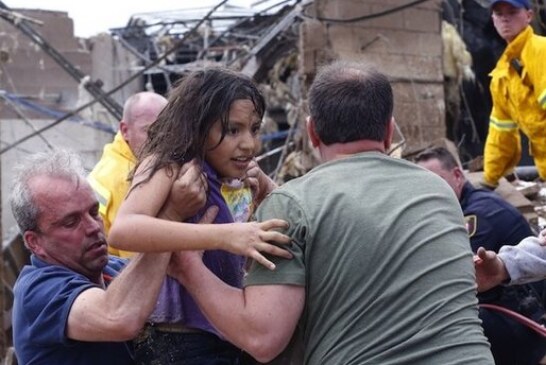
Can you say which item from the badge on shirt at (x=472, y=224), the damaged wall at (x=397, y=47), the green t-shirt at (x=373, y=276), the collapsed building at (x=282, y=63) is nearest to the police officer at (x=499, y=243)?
the badge on shirt at (x=472, y=224)

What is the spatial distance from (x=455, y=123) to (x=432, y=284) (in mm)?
7927

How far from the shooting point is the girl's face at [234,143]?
2633mm

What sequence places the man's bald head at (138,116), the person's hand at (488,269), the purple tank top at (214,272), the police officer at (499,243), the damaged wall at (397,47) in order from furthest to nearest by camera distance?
the damaged wall at (397,47), the man's bald head at (138,116), the police officer at (499,243), the person's hand at (488,269), the purple tank top at (214,272)

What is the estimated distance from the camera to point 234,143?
8.68 ft

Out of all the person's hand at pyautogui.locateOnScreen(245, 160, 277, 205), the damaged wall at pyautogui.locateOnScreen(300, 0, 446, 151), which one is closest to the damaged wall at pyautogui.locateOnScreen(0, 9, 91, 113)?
the damaged wall at pyautogui.locateOnScreen(300, 0, 446, 151)

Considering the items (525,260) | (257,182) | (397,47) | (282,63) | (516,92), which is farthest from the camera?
(282,63)

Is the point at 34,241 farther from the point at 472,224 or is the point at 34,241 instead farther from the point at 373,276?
the point at 472,224

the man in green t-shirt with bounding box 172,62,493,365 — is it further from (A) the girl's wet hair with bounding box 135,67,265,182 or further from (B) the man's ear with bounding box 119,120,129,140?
(B) the man's ear with bounding box 119,120,129,140

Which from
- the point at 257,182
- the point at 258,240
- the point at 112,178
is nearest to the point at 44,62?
the point at 112,178

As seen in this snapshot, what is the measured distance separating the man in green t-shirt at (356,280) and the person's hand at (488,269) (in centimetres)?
60

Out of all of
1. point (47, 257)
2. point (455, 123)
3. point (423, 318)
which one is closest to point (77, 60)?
point (455, 123)

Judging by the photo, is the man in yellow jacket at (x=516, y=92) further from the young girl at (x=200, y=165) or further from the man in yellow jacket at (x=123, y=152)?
the young girl at (x=200, y=165)

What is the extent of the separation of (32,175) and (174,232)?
2.68ft

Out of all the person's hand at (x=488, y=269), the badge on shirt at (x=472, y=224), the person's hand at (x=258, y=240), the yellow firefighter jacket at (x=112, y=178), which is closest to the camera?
the person's hand at (x=258, y=240)
